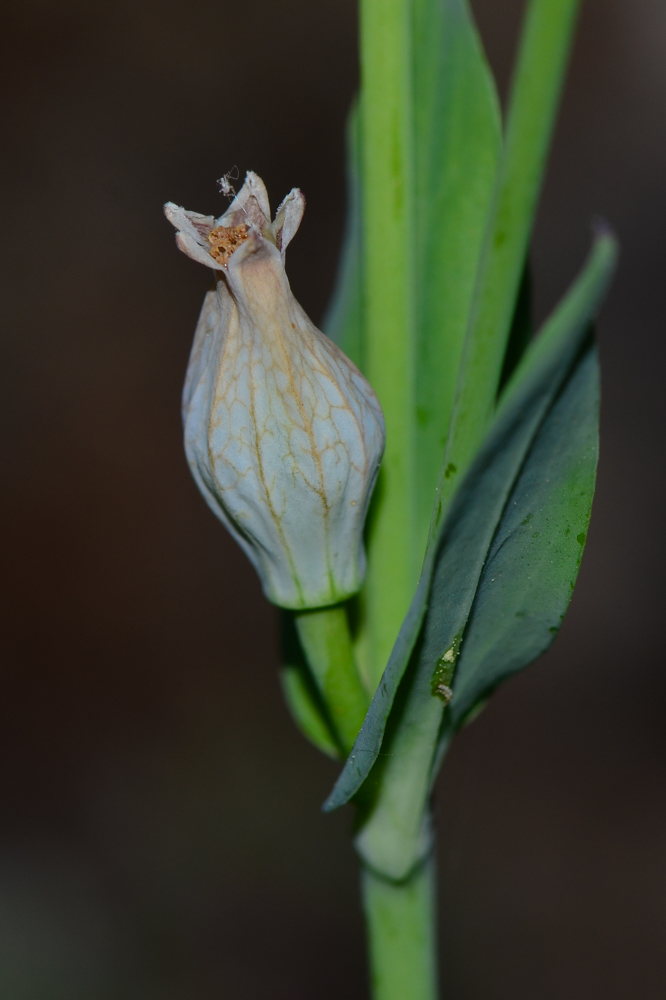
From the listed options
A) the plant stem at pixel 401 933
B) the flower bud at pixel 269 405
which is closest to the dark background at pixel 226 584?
the plant stem at pixel 401 933

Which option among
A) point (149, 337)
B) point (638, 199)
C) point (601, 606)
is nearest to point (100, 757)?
point (149, 337)

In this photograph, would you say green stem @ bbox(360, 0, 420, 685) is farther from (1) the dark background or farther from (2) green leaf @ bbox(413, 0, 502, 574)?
(1) the dark background

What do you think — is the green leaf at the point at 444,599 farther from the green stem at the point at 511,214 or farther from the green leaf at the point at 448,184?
the green leaf at the point at 448,184

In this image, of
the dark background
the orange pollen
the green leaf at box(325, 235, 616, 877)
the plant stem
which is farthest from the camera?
the dark background

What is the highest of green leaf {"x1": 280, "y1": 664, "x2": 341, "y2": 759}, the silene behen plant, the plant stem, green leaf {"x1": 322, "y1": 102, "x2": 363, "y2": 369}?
green leaf {"x1": 322, "y1": 102, "x2": 363, "y2": 369}

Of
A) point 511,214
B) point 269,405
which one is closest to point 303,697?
point 269,405

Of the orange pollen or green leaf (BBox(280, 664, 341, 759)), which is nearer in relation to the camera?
the orange pollen

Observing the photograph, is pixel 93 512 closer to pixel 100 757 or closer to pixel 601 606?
pixel 100 757

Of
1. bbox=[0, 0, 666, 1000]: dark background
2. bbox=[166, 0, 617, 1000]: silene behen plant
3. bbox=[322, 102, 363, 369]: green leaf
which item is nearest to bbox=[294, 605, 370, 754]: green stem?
bbox=[166, 0, 617, 1000]: silene behen plant
